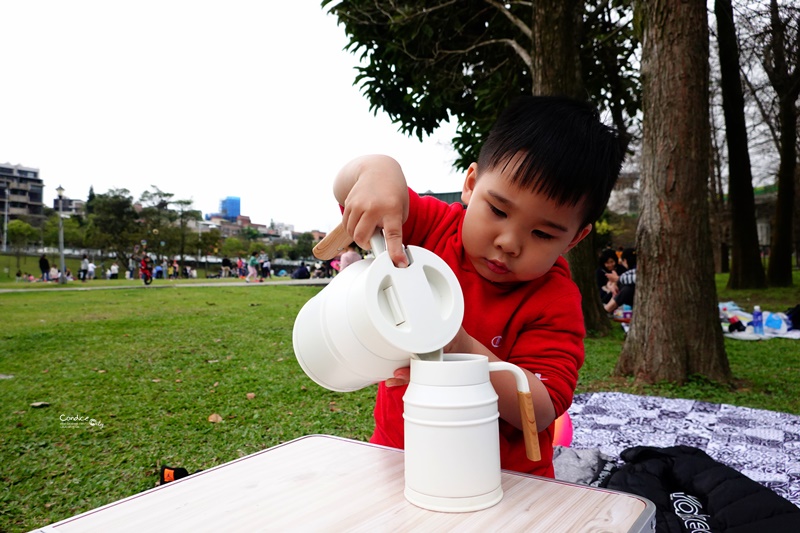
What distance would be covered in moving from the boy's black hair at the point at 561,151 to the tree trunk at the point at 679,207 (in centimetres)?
332

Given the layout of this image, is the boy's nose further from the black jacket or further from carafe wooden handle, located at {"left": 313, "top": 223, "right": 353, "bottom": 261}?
the black jacket

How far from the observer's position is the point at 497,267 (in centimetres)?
122

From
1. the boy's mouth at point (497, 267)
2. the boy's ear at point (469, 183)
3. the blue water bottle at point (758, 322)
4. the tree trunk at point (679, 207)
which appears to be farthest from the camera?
the blue water bottle at point (758, 322)

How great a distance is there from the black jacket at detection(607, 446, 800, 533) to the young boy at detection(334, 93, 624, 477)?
908 mm

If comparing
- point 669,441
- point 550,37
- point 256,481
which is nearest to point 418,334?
point 256,481

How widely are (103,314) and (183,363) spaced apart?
4.84 m

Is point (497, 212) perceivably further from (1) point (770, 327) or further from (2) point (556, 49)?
(1) point (770, 327)

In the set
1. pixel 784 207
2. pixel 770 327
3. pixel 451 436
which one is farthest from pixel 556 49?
pixel 784 207

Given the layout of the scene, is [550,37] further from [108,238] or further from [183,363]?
[108,238]

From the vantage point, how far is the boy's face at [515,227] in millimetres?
1121

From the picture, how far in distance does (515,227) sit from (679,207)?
3635 millimetres

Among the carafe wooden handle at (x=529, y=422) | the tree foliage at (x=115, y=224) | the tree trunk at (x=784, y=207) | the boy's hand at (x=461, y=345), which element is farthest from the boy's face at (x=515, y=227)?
the tree foliage at (x=115, y=224)

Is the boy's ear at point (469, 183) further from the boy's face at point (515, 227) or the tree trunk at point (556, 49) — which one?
the tree trunk at point (556, 49)

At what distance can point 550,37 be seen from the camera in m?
6.08
